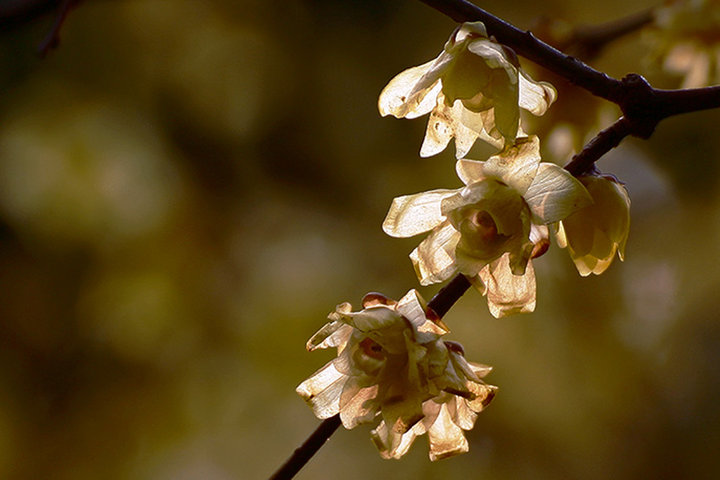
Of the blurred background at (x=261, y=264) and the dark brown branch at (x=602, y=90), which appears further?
the blurred background at (x=261, y=264)

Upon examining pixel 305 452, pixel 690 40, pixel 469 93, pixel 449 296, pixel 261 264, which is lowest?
pixel 261 264

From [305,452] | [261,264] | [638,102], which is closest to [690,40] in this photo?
[638,102]

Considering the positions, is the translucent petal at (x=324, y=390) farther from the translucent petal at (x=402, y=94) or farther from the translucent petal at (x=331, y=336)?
the translucent petal at (x=402, y=94)

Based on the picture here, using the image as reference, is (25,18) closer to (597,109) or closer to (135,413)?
(597,109)

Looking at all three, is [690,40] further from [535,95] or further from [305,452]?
[305,452]

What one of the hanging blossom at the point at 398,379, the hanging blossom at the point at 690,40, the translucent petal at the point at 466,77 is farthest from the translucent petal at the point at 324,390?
the hanging blossom at the point at 690,40

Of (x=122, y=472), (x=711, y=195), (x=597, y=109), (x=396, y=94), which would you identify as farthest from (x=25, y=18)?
(x=711, y=195)
